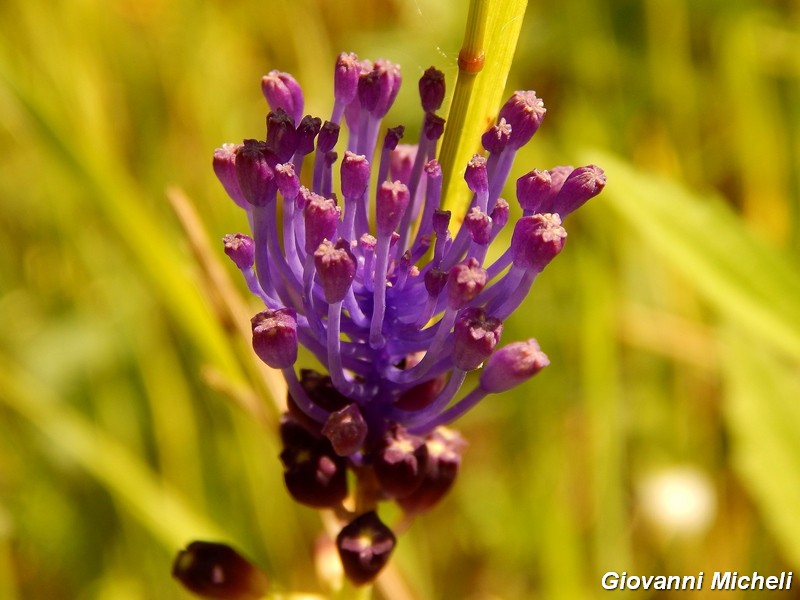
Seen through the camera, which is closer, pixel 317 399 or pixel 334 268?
pixel 334 268

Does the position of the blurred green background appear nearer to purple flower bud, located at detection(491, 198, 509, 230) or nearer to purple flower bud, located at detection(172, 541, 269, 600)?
purple flower bud, located at detection(172, 541, 269, 600)

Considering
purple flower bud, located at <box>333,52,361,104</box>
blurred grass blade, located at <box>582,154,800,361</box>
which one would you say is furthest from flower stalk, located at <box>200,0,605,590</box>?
blurred grass blade, located at <box>582,154,800,361</box>

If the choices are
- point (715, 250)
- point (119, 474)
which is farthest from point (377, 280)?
point (119, 474)

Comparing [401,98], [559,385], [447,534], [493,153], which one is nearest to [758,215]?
[559,385]

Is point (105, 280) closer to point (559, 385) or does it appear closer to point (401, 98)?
point (401, 98)

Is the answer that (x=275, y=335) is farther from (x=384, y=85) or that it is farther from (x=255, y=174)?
(x=384, y=85)
